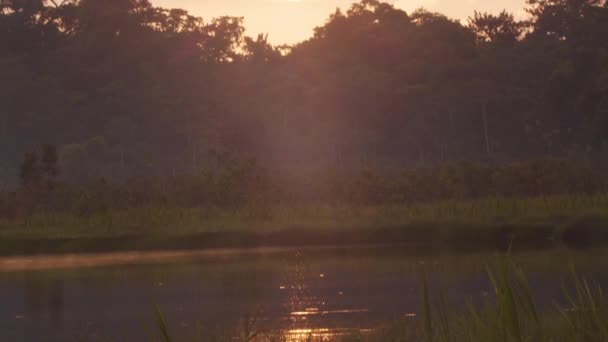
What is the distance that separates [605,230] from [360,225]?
560cm

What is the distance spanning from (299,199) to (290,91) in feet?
101

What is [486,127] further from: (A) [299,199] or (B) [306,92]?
(A) [299,199]

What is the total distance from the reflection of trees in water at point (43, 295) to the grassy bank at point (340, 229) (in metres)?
4.40

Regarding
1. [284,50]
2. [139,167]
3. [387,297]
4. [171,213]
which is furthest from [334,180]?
[284,50]

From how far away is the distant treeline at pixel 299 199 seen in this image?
84.7 feet

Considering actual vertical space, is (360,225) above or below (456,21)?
below

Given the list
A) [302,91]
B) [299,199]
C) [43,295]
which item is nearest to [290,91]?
[302,91]

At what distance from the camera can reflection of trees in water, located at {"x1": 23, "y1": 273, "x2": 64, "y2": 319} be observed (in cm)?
1201

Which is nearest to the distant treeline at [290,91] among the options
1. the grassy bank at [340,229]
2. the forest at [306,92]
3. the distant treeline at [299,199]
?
the forest at [306,92]

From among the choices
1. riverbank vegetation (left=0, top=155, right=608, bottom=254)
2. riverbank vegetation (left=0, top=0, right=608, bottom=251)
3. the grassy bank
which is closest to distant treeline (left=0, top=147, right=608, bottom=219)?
riverbank vegetation (left=0, top=155, right=608, bottom=254)

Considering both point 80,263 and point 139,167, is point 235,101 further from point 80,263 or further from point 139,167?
point 80,263

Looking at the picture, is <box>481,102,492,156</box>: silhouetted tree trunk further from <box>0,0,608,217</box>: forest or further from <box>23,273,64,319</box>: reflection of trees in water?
<box>23,273,64,319</box>: reflection of trees in water

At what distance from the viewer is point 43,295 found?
13.6m

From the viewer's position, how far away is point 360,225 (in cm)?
2086
